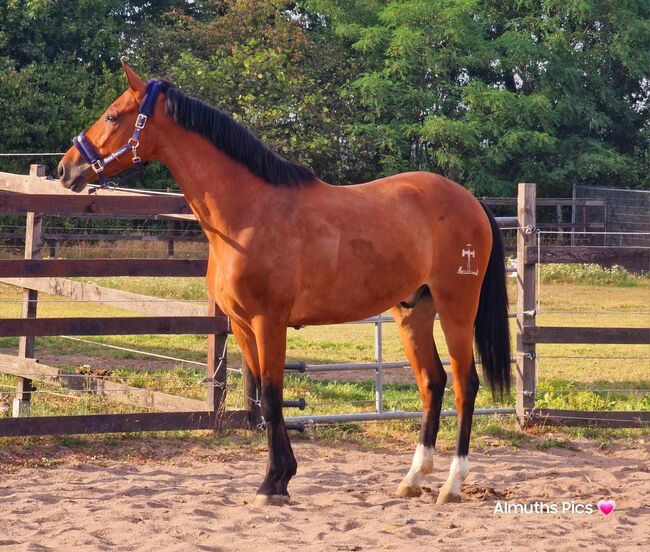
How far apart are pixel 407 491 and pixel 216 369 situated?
6.18ft

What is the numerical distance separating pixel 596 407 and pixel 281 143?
51.4 ft

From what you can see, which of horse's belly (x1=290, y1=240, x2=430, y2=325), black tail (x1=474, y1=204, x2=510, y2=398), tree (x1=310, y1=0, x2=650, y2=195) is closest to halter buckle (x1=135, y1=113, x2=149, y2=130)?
horse's belly (x1=290, y1=240, x2=430, y2=325)

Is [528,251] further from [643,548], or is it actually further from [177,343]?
[177,343]

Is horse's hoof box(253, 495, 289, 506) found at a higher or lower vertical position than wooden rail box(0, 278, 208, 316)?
lower

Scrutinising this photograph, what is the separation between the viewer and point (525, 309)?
7.52 m

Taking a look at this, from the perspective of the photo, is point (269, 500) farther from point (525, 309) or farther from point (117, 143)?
point (525, 309)

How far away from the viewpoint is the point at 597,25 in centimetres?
2736

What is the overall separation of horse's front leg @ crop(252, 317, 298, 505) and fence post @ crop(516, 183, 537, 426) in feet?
8.60

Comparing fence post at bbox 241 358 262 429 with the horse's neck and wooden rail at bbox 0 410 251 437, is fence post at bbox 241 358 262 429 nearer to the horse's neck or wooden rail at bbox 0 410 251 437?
wooden rail at bbox 0 410 251 437

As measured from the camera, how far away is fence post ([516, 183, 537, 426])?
750 centimetres

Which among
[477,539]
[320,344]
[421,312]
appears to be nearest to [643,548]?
[477,539]

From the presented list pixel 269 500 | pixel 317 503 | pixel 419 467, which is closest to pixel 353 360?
pixel 419 467

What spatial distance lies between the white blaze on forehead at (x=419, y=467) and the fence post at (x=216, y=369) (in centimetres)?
166

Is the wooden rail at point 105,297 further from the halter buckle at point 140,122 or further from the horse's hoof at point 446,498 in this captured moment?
the horse's hoof at point 446,498
